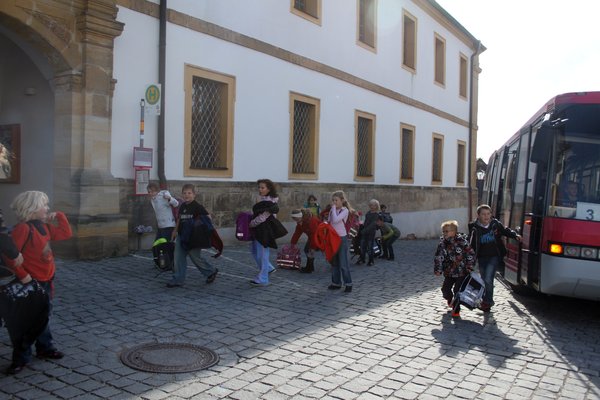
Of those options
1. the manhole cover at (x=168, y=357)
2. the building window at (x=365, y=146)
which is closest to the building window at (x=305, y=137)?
the building window at (x=365, y=146)

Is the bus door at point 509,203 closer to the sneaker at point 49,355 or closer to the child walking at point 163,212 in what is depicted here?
the child walking at point 163,212

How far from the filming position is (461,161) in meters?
28.3

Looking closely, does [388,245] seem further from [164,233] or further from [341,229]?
[164,233]

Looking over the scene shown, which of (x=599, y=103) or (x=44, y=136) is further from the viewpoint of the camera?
(x=44, y=136)

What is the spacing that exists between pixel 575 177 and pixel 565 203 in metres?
0.32

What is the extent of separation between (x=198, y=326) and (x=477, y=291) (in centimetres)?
335

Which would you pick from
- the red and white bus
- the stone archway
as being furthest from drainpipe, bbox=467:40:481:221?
the red and white bus

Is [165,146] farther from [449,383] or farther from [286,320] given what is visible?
[449,383]

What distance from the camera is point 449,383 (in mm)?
4574

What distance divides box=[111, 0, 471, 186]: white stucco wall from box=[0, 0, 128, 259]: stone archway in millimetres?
439

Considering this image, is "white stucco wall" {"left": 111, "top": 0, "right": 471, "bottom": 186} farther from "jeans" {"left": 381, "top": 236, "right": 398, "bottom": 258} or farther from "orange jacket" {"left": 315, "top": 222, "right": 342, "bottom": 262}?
"orange jacket" {"left": 315, "top": 222, "right": 342, "bottom": 262}

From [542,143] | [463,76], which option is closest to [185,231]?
[542,143]

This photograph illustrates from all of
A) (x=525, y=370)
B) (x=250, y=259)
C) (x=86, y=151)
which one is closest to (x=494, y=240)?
(x=525, y=370)

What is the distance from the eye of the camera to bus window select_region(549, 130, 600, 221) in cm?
657
